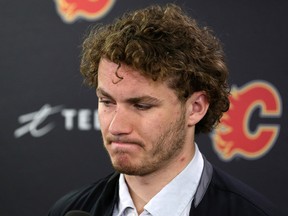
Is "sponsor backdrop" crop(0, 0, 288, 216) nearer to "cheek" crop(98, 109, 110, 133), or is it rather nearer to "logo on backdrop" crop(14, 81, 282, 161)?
"logo on backdrop" crop(14, 81, 282, 161)

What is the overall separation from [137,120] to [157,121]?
0.03m

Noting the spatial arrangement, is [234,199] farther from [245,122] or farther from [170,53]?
[245,122]

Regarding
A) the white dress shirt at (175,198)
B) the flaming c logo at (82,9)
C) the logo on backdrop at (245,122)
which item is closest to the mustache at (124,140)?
the white dress shirt at (175,198)

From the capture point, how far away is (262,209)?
85 cm

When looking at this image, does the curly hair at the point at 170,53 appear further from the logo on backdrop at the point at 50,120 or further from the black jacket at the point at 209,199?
the logo on backdrop at the point at 50,120

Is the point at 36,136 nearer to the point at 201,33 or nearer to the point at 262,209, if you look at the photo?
the point at 201,33

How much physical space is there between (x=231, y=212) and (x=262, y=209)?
6cm

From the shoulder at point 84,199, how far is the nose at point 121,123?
175mm

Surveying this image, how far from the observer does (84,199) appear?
Answer: 955 mm

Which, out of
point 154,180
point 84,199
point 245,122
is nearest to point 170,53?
point 154,180

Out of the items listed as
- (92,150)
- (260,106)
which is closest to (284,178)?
(260,106)

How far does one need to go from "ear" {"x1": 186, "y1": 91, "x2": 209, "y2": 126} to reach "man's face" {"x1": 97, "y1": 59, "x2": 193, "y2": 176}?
0.16ft

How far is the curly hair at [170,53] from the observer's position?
0.85 m

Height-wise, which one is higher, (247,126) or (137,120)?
(137,120)
